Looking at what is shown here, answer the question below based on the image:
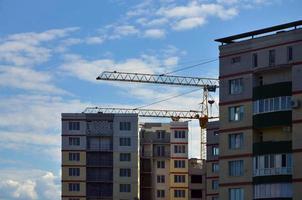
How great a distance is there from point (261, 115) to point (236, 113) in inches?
127

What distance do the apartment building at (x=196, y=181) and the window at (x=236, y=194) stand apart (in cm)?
6026

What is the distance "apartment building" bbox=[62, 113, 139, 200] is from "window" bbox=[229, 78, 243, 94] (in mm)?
53594

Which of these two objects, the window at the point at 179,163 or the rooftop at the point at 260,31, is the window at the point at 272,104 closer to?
the rooftop at the point at 260,31

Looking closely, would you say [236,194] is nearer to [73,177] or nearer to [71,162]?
[73,177]

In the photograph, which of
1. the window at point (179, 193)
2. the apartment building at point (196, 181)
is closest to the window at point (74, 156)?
the window at point (179, 193)

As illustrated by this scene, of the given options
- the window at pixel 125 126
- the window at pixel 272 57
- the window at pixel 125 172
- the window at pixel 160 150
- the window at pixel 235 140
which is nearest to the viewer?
the window at pixel 272 57

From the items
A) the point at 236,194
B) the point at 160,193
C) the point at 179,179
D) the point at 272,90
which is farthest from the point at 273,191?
the point at 179,179

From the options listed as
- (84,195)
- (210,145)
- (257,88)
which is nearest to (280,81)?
(257,88)

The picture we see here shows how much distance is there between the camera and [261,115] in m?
63.2

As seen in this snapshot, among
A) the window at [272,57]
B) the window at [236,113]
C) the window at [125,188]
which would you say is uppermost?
the window at [272,57]

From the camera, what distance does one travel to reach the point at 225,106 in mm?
66812

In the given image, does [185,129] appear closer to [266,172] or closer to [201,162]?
[201,162]

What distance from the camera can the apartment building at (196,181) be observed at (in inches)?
4983

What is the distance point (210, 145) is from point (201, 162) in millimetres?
31111
